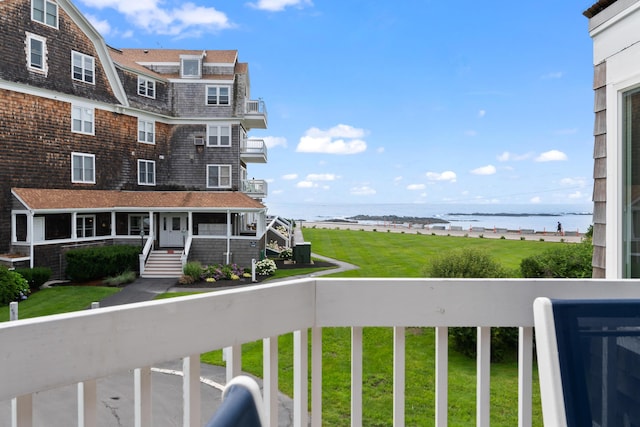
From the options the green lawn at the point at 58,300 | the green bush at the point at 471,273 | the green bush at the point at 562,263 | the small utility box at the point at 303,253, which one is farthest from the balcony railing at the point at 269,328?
the small utility box at the point at 303,253

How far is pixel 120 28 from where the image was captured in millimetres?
43844

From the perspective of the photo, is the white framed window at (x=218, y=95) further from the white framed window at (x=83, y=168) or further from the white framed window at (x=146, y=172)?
the white framed window at (x=83, y=168)

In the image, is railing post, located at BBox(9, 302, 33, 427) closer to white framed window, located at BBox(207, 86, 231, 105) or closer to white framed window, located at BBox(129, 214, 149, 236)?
white framed window, located at BBox(129, 214, 149, 236)

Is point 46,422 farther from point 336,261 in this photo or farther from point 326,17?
point 326,17

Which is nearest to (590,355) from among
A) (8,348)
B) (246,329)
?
(246,329)

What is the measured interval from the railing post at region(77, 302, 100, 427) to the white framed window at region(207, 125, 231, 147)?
51.0ft

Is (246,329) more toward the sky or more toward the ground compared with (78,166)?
more toward the ground

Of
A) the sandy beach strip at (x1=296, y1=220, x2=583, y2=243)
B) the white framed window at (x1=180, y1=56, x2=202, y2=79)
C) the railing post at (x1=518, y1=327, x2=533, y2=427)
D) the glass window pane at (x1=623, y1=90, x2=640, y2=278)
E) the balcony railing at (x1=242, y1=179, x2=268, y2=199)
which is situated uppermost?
the white framed window at (x1=180, y1=56, x2=202, y2=79)

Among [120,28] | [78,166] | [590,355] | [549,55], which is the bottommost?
[590,355]

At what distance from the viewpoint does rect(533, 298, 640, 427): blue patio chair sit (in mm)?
811

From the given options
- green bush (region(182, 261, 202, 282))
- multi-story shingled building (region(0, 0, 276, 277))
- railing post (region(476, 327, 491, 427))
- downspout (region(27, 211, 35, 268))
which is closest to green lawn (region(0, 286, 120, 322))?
downspout (region(27, 211, 35, 268))

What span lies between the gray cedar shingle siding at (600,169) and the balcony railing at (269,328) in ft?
5.03

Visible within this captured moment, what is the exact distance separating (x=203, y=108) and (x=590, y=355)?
16.4 meters

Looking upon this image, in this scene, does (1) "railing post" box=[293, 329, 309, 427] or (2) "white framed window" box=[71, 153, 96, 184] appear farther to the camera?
(2) "white framed window" box=[71, 153, 96, 184]
